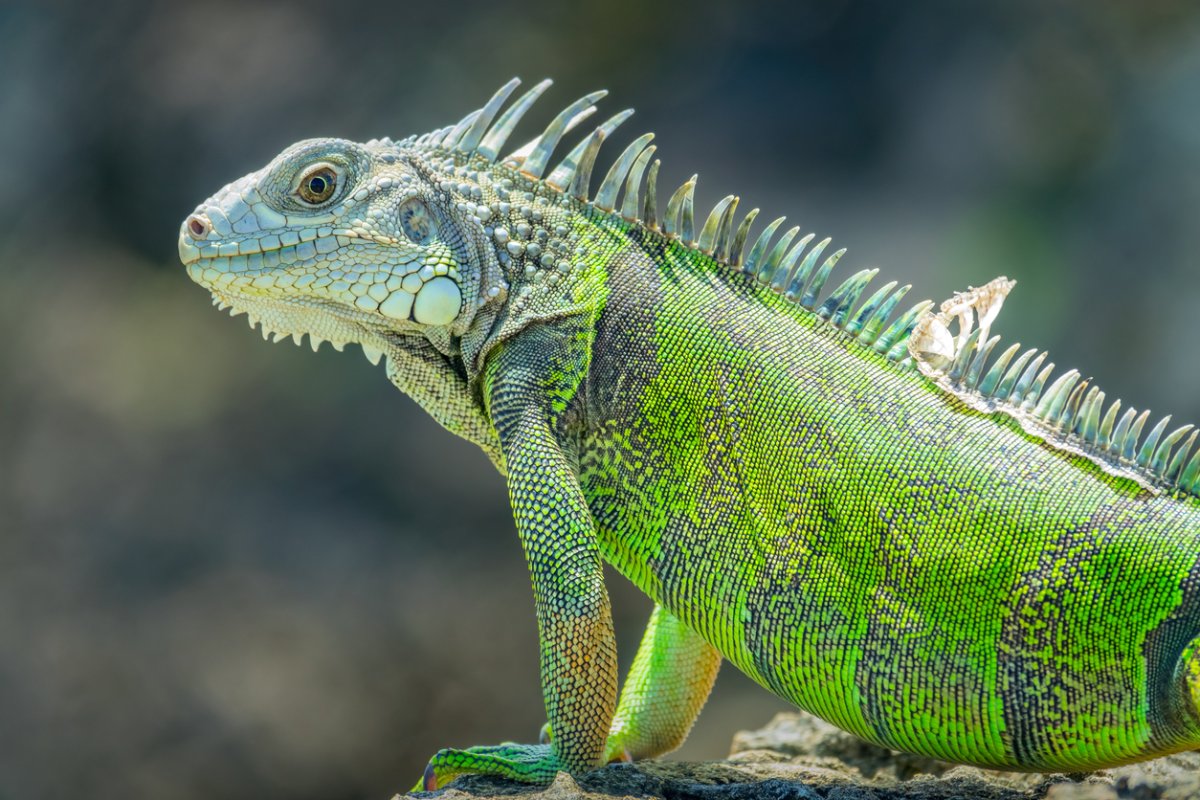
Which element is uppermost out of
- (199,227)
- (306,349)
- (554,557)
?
(306,349)

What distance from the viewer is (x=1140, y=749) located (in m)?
3.35

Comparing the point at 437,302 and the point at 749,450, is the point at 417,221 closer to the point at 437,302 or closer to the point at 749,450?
the point at 437,302

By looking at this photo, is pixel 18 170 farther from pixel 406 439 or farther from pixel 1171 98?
pixel 1171 98

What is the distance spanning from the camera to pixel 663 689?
187 inches

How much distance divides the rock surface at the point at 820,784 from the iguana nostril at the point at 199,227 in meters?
2.04

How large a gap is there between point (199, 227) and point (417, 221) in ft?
2.43

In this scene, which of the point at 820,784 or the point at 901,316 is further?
the point at 820,784

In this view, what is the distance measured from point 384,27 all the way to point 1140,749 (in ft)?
29.2

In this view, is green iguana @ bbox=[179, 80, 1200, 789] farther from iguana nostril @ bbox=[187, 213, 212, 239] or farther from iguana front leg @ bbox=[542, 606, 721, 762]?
iguana front leg @ bbox=[542, 606, 721, 762]

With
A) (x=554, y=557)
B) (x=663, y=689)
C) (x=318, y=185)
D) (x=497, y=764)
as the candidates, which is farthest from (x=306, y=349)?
(x=554, y=557)

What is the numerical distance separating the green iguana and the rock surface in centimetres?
13

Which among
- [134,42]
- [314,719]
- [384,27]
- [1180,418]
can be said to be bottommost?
[314,719]

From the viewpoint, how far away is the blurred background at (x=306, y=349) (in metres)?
9.84

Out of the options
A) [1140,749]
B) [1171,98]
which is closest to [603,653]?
[1140,749]
